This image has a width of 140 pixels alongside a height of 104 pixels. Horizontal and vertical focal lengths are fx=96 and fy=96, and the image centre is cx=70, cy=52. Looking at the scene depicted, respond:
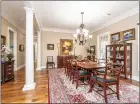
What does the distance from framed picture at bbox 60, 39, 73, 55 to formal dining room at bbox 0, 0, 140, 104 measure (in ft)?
1.43

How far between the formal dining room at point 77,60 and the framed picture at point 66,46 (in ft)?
1.43

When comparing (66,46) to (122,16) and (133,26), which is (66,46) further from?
(133,26)

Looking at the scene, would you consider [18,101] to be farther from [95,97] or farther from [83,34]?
[83,34]

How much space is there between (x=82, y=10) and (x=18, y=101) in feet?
12.6

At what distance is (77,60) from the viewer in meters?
4.79

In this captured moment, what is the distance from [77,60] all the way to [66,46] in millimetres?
2927

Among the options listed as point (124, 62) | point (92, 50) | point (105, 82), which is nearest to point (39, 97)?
point (105, 82)

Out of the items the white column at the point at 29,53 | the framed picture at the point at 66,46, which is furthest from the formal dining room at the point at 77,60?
the framed picture at the point at 66,46

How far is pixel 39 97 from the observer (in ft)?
8.02

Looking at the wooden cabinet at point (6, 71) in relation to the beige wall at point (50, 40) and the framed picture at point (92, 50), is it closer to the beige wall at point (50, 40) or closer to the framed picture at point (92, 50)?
the beige wall at point (50, 40)

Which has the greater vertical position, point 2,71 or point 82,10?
point 82,10

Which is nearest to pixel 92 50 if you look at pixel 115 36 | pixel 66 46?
pixel 66 46

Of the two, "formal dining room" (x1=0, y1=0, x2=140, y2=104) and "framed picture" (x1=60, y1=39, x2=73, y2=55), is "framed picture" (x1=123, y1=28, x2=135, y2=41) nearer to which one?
"formal dining room" (x1=0, y1=0, x2=140, y2=104)

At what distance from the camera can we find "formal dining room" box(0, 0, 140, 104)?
246 cm
